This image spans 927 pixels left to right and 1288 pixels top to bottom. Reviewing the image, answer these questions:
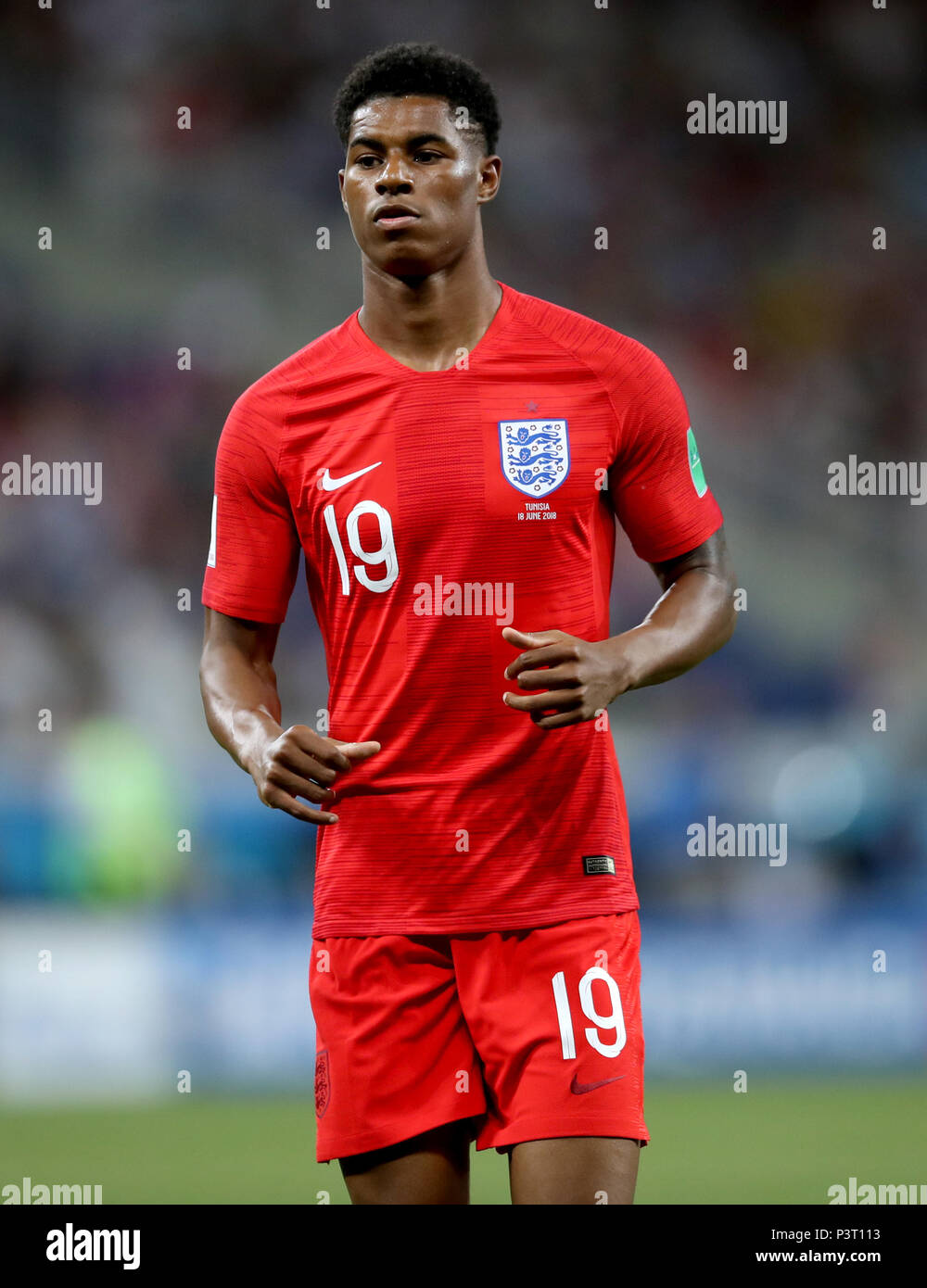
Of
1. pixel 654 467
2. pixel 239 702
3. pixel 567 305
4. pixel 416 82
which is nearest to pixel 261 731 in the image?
pixel 239 702

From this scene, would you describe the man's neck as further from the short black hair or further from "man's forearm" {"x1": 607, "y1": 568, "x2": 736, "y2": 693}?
"man's forearm" {"x1": 607, "y1": 568, "x2": 736, "y2": 693}

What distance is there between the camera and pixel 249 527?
288cm

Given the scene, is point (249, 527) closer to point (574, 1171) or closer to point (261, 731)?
point (261, 731)

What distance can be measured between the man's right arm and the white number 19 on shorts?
1.51 feet

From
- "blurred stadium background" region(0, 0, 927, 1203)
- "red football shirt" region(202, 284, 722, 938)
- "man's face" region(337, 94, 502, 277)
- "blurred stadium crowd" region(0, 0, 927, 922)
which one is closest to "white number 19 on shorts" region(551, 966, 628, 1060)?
"red football shirt" region(202, 284, 722, 938)

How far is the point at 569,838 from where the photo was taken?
266 cm

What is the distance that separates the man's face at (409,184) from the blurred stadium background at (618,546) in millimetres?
3745

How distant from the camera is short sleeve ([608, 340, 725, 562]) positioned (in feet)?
9.20

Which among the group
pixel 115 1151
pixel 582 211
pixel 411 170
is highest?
pixel 582 211

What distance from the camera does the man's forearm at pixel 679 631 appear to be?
8.69 feet

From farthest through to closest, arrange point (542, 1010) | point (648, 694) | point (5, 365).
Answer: point (5, 365) → point (648, 694) → point (542, 1010)

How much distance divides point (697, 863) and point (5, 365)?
174 inches
